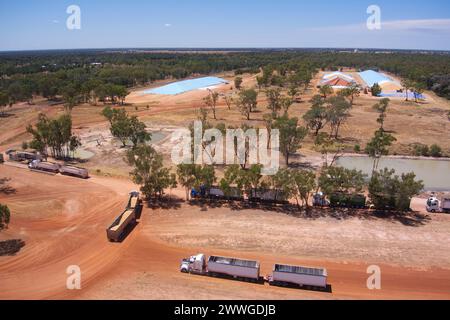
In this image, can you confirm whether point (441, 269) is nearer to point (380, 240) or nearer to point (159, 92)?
point (380, 240)

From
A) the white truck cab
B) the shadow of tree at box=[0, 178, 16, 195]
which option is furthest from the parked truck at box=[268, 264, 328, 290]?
the shadow of tree at box=[0, 178, 16, 195]

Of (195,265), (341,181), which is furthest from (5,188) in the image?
(341,181)

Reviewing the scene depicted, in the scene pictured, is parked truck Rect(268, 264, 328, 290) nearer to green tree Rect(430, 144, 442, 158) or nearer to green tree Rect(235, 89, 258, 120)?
green tree Rect(430, 144, 442, 158)

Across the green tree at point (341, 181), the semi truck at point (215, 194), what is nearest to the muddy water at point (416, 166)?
the green tree at point (341, 181)

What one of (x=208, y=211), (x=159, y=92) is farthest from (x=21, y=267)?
(x=159, y=92)

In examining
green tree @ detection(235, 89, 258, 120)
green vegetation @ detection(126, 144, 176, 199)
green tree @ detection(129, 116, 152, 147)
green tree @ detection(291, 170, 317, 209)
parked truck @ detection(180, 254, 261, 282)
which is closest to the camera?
parked truck @ detection(180, 254, 261, 282)
